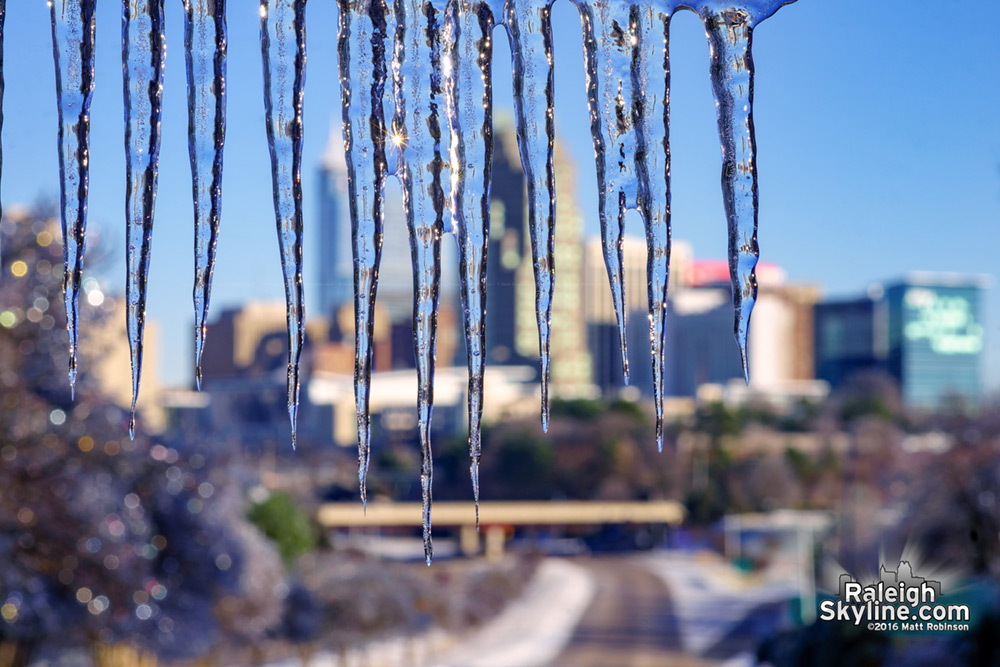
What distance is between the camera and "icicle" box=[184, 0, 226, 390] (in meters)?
1.37

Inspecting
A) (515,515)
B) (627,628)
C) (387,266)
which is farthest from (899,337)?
(627,628)

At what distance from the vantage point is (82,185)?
4.59 ft

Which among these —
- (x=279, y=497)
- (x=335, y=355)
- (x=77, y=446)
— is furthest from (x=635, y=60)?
(x=335, y=355)

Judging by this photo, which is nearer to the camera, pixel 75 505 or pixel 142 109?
pixel 142 109

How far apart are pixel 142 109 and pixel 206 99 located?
3.5 inches

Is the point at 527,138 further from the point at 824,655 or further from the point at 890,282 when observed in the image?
the point at 890,282

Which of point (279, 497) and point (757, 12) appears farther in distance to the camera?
point (279, 497)

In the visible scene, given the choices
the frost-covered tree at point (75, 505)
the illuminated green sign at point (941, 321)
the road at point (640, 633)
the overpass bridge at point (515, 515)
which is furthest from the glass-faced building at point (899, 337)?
the frost-covered tree at point (75, 505)

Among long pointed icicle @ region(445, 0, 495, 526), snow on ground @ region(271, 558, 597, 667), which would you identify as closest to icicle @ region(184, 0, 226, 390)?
long pointed icicle @ region(445, 0, 495, 526)

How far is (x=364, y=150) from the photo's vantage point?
1.35 metres

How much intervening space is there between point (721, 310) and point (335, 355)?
2211 centimetres

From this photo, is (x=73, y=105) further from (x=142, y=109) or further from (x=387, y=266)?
(x=387, y=266)

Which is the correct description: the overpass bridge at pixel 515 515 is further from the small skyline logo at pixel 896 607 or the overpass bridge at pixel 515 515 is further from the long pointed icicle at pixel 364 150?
the long pointed icicle at pixel 364 150

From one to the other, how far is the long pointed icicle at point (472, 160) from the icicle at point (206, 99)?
29 cm
